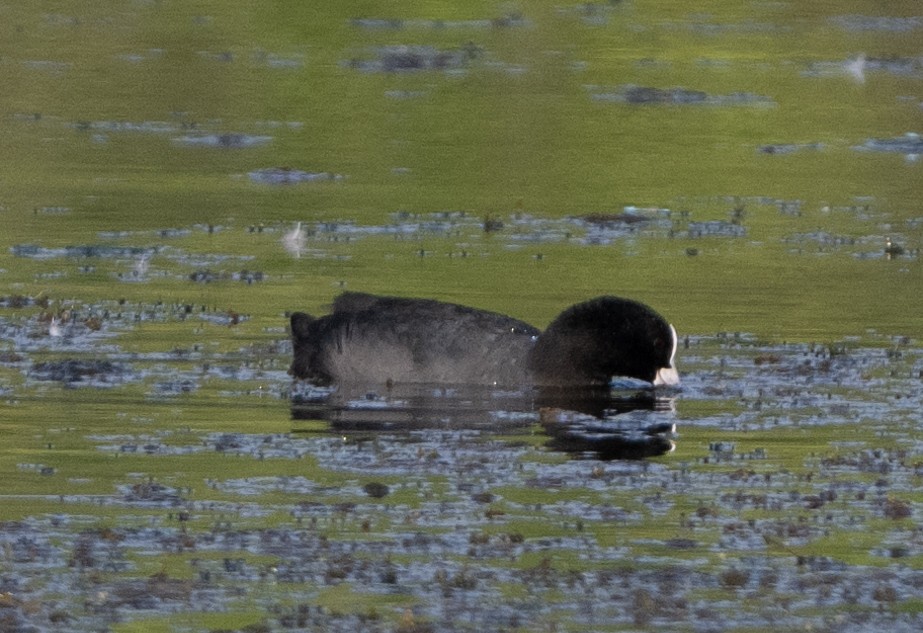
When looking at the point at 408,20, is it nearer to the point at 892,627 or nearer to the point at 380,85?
the point at 380,85

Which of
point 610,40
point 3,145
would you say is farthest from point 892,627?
point 610,40

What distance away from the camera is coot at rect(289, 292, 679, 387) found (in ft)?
36.3

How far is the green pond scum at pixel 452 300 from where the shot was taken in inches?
290

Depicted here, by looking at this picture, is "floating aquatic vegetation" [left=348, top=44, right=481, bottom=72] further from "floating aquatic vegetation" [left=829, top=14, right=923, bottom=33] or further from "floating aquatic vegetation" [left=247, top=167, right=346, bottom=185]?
"floating aquatic vegetation" [left=247, top=167, right=346, bottom=185]

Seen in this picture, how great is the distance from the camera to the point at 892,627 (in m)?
6.91

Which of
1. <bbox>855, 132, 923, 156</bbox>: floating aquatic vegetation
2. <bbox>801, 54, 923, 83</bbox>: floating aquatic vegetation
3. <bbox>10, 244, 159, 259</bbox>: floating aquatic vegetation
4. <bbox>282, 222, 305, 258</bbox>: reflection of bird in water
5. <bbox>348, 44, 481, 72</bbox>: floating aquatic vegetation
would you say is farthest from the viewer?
<bbox>801, 54, 923, 83</bbox>: floating aquatic vegetation

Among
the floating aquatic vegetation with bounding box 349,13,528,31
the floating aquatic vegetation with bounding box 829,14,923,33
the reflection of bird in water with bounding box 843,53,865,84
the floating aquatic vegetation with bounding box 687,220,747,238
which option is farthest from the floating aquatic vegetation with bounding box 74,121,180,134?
the floating aquatic vegetation with bounding box 829,14,923,33

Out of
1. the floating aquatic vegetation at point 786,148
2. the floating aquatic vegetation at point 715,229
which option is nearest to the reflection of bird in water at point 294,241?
the floating aquatic vegetation at point 715,229

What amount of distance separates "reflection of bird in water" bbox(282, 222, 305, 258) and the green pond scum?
0.14 ft

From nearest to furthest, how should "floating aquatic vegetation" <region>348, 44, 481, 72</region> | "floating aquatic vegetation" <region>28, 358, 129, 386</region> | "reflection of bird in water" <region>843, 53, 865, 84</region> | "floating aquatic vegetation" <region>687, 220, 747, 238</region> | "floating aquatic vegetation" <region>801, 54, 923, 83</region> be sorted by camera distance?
"floating aquatic vegetation" <region>28, 358, 129, 386</region>
"floating aquatic vegetation" <region>687, 220, 747, 238</region>
"reflection of bird in water" <region>843, 53, 865, 84</region>
"floating aquatic vegetation" <region>348, 44, 481, 72</region>
"floating aquatic vegetation" <region>801, 54, 923, 83</region>

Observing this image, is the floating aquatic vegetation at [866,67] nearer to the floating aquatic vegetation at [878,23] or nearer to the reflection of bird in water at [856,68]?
the reflection of bird in water at [856,68]

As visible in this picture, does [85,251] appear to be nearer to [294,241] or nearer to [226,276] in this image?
[226,276]

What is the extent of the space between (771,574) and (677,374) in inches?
143

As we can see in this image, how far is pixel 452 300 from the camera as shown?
511 inches
